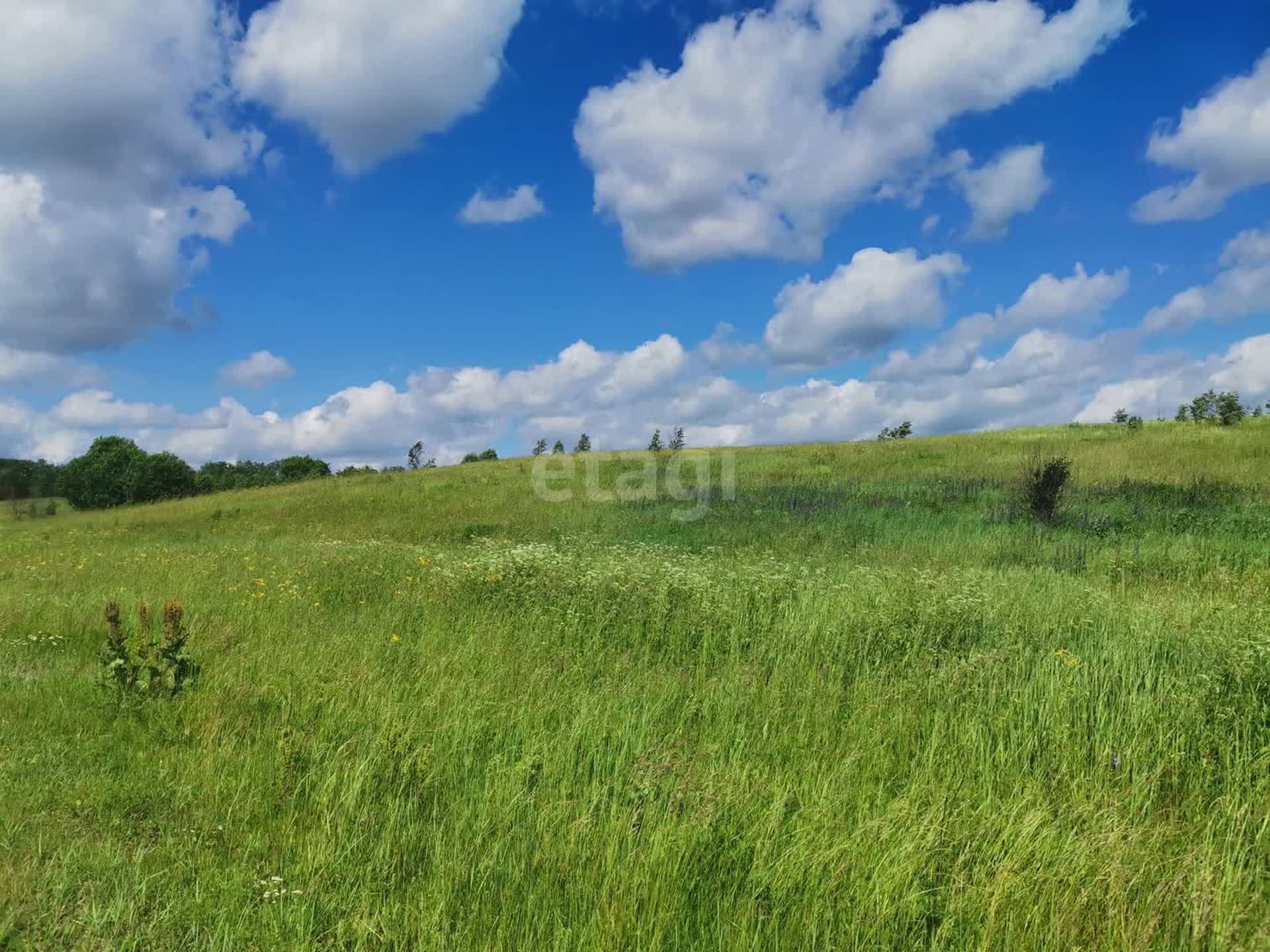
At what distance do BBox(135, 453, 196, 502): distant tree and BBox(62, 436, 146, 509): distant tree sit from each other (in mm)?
460

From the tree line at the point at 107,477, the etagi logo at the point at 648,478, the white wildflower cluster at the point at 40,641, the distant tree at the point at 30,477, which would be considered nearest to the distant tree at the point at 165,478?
the tree line at the point at 107,477

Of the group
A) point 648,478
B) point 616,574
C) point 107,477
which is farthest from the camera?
point 107,477

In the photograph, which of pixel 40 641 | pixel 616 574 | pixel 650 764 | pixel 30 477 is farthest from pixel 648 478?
pixel 30 477

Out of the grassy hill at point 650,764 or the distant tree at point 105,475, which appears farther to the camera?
the distant tree at point 105,475

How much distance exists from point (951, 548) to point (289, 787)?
10507 millimetres

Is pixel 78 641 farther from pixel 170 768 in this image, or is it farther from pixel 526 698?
pixel 526 698

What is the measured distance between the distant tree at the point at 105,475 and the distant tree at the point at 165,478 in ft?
1.51

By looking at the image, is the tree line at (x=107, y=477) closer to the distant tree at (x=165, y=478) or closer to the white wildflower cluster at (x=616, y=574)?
the distant tree at (x=165, y=478)

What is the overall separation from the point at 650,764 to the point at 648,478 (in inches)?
975

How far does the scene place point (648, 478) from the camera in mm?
28203

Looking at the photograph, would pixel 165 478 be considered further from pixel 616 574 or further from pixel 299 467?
pixel 616 574

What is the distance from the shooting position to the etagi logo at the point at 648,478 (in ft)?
71.6

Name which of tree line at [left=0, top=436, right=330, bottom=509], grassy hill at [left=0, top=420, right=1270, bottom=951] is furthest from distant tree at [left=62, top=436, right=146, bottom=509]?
grassy hill at [left=0, top=420, right=1270, bottom=951]

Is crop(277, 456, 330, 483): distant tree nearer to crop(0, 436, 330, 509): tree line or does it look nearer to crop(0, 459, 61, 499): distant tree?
crop(0, 436, 330, 509): tree line
